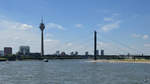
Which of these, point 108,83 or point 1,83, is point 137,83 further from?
point 1,83

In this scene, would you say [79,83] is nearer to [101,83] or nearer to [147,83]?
[101,83]

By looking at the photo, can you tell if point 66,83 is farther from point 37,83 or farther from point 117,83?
point 117,83

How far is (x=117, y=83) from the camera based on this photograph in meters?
49.7

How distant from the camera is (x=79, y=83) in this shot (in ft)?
160

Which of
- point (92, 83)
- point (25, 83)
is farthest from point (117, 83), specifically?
point (25, 83)

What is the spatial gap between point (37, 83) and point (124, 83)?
1664cm

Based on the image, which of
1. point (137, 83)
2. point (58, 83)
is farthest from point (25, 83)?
point (137, 83)

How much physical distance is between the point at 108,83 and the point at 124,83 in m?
3.21

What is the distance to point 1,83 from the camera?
4816 centimetres

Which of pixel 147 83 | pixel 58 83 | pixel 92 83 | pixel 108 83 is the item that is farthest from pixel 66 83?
pixel 147 83

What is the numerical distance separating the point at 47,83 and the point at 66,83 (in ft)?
11.8

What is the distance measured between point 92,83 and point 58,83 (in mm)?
6486

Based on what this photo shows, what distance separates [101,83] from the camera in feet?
163

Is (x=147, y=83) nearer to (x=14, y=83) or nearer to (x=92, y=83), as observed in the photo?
(x=92, y=83)
